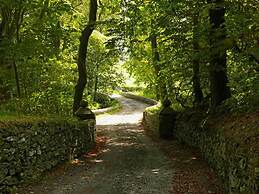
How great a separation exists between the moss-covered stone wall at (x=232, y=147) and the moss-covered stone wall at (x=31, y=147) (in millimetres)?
4661

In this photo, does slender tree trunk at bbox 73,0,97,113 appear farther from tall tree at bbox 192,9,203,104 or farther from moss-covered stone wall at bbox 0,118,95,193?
tall tree at bbox 192,9,203,104

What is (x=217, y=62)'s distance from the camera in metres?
12.3

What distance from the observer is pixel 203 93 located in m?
18.8

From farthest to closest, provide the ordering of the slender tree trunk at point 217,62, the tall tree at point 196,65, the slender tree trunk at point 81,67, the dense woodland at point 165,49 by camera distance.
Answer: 1. the slender tree trunk at point 81,67
2. the tall tree at point 196,65
3. the slender tree trunk at point 217,62
4. the dense woodland at point 165,49

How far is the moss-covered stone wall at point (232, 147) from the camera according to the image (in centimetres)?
620

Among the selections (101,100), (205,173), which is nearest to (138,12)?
(205,173)

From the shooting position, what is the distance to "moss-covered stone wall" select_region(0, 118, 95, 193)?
8477 mm

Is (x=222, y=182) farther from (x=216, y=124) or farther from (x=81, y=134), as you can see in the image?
(x=81, y=134)

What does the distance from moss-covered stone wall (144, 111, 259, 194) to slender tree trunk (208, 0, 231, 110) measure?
1.01 metres

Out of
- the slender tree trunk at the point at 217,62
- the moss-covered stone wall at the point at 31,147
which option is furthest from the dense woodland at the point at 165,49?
the moss-covered stone wall at the point at 31,147

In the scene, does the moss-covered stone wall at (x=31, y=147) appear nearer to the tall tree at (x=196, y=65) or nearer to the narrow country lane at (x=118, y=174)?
the narrow country lane at (x=118, y=174)

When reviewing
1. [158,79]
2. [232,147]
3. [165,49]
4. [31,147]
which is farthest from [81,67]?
[232,147]

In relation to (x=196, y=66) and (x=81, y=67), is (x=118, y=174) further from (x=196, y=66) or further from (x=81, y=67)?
(x=81, y=67)

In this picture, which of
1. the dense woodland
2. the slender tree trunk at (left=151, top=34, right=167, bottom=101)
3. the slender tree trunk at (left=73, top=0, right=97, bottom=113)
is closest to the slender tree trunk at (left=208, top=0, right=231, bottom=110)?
the dense woodland
